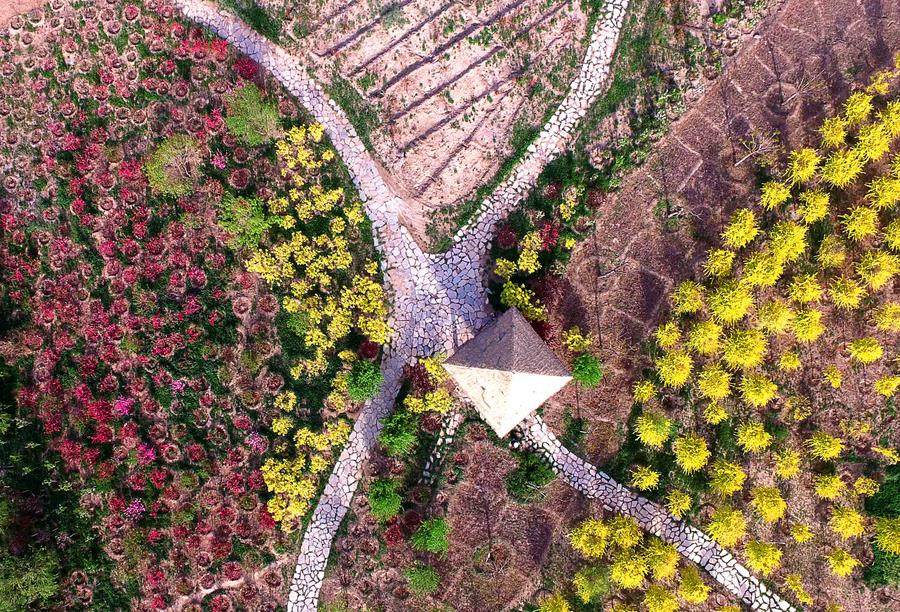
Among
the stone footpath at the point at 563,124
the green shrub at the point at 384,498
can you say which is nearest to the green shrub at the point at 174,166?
the stone footpath at the point at 563,124

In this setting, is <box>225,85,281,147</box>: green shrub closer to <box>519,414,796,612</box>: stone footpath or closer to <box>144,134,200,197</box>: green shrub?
<box>144,134,200,197</box>: green shrub

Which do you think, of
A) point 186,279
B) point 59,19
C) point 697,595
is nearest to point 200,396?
point 186,279

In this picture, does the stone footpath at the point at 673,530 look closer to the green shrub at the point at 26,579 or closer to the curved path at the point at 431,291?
the curved path at the point at 431,291

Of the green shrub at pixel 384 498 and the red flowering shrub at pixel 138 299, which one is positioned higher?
the red flowering shrub at pixel 138 299

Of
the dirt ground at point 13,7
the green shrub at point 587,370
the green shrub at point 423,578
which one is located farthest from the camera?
the dirt ground at point 13,7

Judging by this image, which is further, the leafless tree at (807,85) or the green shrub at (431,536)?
the leafless tree at (807,85)

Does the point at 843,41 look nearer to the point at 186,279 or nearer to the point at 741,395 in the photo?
the point at 741,395
